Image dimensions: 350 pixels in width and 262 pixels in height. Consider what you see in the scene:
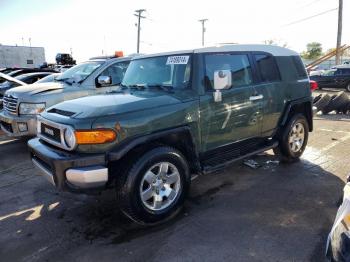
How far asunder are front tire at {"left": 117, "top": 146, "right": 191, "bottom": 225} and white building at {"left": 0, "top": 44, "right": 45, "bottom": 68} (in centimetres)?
4599

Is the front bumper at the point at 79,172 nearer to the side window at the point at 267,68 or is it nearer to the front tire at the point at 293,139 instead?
the side window at the point at 267,68

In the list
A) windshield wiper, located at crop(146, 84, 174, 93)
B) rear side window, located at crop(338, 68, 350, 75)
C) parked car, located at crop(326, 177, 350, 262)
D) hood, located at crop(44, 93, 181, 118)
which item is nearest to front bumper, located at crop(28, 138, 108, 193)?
hood, located at crop(44, 93, 181, 118)

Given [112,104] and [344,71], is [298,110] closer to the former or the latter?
[112,104]

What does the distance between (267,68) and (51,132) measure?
3.24m

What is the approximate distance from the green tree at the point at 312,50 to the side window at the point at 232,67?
7794 cm

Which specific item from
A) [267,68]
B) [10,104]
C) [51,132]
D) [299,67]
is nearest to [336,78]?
[299,67]

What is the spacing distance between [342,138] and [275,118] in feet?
10.1

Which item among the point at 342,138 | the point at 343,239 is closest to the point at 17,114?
the point at 343,239

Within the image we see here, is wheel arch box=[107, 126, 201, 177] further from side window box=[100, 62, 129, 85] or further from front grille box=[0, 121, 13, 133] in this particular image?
front grille box=[0, 121, 13, 133]

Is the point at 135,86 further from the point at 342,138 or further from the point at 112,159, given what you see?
the point at 342,138

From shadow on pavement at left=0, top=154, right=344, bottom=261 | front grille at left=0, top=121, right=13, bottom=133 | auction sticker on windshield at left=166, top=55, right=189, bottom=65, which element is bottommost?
shadow on pavement at left=0, top=154, right=344, bottom=261

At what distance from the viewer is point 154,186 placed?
375 centimetres

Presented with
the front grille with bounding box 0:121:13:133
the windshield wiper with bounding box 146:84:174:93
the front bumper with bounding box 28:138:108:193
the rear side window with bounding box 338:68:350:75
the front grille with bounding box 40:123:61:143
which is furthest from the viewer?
the rear side window with bounding box 338:68:350:75

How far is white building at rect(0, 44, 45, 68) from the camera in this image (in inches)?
1799
